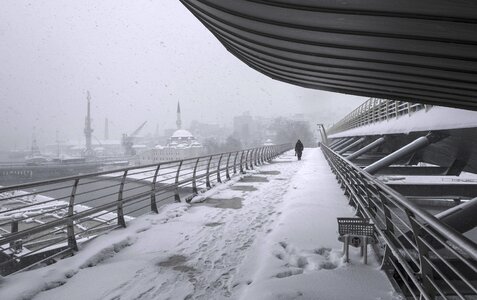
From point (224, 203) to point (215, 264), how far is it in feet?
13.6

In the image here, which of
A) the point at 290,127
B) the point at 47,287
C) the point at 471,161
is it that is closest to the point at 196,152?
the point at 290,127

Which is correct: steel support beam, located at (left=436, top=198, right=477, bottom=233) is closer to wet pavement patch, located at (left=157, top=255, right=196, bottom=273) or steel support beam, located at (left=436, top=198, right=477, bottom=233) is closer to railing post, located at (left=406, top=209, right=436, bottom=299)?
railing post, located at (left=406, top=209, right=436, bottom=299)

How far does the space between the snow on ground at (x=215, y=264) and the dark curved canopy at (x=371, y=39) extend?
97.2 inches

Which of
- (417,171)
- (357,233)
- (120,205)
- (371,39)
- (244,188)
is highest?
(371,39)

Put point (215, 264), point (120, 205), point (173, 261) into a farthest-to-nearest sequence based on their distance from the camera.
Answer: point (120, 205), point (173, 261), point (215, 264)

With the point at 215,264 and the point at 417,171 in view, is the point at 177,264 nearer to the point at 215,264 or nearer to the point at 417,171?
the point at 215,264

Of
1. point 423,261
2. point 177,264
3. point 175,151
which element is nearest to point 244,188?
point 177,264

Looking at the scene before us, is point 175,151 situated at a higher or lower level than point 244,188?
lower

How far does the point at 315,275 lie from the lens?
12.4ft

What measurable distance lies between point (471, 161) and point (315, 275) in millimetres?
12220

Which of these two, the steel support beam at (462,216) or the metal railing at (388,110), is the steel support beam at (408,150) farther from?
the steel support beam at (462,216)

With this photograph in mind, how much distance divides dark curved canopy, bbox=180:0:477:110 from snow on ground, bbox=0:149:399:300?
2468mm

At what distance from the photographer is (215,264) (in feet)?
14.5

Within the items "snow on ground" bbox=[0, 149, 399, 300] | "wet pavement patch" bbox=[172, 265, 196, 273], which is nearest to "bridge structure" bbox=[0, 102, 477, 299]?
"snow on ground" bbox=[0, 149, 399, 300]
